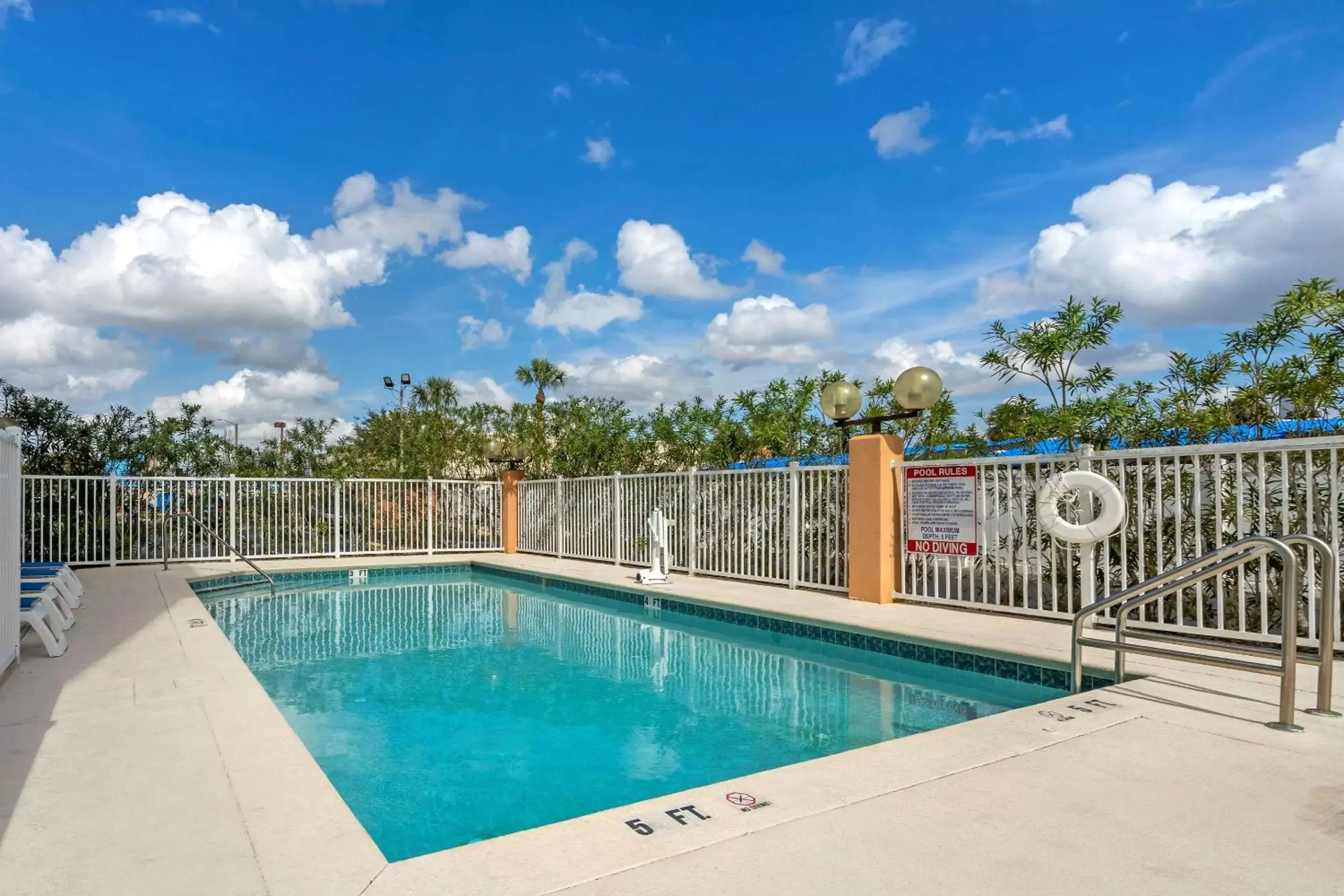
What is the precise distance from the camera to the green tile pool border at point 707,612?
5.04m

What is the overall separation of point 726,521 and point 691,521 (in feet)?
2.06

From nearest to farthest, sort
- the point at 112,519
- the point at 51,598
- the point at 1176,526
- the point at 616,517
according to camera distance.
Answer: the point at 1176,526
the point at 51,598
the point at 616,517
the point at 112,519

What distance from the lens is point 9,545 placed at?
177 inches

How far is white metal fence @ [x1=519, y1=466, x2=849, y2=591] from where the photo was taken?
8.51 metres

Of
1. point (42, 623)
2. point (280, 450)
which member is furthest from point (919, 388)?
point (280, 450)

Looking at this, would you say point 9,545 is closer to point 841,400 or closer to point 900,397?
point 841,400

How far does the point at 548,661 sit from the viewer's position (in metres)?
6.18

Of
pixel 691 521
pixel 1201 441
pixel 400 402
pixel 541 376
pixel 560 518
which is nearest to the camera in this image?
pixel 1201 441

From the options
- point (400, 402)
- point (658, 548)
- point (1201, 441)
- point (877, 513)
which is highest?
point (400, 402)

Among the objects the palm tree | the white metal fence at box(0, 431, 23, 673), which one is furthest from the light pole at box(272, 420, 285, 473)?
the white metal fence at box(0, 431, 23, 673)

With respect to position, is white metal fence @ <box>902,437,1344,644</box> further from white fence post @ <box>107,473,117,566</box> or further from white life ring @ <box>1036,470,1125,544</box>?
white fence post @ <box>107,473,117,566</box>

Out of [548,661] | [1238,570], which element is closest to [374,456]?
[548,661]

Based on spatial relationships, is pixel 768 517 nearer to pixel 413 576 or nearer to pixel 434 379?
pixel 413 576

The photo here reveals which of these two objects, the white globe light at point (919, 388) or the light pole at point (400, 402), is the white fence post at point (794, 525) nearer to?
the white globe light at point (919, 388)
